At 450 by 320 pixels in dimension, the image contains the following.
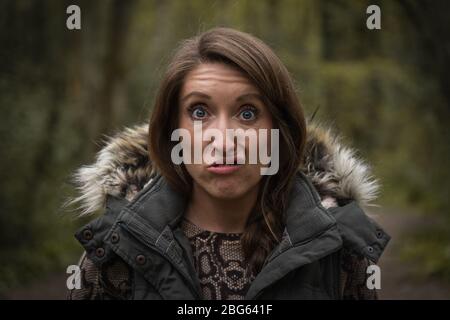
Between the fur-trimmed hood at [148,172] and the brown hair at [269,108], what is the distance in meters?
0.17

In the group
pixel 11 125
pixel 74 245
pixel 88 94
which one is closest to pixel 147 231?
pixel 11 125

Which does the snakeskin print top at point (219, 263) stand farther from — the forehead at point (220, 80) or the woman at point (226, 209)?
the forehead at point (220, 80)

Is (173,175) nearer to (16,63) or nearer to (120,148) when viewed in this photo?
(120,148)

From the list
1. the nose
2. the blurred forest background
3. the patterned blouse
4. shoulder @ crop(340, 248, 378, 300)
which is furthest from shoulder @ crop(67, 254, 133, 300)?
the blurred forest background

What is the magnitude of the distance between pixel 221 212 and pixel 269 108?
1.38ft

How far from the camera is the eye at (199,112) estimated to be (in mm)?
2240

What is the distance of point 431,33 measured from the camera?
21.2ft

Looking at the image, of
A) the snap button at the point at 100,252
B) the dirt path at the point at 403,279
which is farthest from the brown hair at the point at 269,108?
the dirt path at the point at 403,279

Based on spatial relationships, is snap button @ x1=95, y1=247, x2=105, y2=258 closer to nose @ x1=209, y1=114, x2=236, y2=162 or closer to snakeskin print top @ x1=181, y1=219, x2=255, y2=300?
snakeskin print top @ x1=181, y1=219, x2=255, y2=300

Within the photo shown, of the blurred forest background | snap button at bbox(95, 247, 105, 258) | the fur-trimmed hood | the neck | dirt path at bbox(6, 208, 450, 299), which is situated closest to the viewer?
snap button at bbox(95, 247, 105, 258)

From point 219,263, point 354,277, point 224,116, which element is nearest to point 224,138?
point 224,116

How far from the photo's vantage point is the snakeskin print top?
2.27 metres

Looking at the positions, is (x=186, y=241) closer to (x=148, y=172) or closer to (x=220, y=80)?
(x=148, y=172)

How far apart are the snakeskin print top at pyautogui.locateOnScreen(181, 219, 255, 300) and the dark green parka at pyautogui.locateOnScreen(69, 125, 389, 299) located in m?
0.06
